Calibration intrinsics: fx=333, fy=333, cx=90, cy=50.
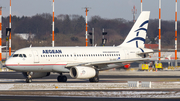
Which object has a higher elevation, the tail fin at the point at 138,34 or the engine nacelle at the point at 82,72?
the tail fin at the point at 138,34

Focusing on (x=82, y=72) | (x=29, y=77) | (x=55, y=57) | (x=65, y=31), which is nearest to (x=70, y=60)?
(x=55, y=57)

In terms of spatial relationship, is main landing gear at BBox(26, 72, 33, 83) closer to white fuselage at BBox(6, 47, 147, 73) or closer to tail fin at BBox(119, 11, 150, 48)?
white fuselage at BBox(6, 47, 147, 73)

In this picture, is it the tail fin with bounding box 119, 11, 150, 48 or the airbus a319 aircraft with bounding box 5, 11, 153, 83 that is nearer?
the airbus a319 aircraft with bounding box 5, 11, 153, 83

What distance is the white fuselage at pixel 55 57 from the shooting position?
103ft

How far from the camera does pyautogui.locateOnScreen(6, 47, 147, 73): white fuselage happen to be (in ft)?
103

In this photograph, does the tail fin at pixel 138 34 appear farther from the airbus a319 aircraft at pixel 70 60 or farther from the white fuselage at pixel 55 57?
the white fuselage at pixel 55 57

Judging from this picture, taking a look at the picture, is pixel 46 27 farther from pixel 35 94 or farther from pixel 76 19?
pixel 35 94

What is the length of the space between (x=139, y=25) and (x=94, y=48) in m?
6.79

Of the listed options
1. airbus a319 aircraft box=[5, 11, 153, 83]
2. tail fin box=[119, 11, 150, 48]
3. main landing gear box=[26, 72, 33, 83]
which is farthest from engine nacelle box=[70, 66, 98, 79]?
tail fin box=[119, 11, 150, 48]

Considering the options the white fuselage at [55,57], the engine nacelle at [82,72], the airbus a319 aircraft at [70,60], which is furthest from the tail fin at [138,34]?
the engine nacelle at [82,72]

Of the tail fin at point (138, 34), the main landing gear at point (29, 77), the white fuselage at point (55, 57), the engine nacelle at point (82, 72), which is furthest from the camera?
the tail fin at point (138, 34)

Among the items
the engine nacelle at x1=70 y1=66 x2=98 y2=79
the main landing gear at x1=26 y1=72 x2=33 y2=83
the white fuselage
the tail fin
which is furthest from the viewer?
the tail fin

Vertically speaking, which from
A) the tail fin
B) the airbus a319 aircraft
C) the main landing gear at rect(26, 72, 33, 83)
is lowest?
the main landing gear at rect(26, 72, 33, 83)

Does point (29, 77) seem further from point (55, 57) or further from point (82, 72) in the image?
point (82, 72)
